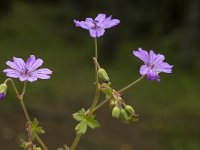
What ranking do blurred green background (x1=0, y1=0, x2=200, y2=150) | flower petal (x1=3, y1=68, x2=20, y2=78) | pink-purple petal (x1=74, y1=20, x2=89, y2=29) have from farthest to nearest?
1. blurred green background (x1=0, y1=0, x2=200, y2=150)
2. pink-purple petal (x1=74, y1=20, x2=89, y2=29)
3. flower petal (x1=3, y1=68, x2=20, y2=78)

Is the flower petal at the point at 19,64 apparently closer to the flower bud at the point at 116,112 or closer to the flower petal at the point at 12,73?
the flower petal at the point at 12,73

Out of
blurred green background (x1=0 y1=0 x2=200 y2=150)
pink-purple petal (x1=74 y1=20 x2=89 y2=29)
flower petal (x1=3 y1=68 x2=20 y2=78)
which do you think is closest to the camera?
flower petal (x1=3 y1=68 x2=20 y2=78)

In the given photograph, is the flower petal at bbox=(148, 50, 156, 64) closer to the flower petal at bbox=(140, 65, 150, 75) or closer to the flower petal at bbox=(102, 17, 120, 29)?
the flower petal at bbox=(140, 65, 150, 75)

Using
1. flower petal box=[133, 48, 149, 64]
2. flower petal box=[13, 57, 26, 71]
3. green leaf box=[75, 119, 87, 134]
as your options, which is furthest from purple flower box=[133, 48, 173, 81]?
flower petal box=[13, 57, 26, 71]

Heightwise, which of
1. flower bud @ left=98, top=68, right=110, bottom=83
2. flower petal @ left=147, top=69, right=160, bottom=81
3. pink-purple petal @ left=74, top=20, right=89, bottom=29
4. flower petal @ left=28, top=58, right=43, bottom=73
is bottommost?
flower petal @ left=28, top=58, right=43, bottom=73

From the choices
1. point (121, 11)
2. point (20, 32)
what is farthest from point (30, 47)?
point (121, 11)

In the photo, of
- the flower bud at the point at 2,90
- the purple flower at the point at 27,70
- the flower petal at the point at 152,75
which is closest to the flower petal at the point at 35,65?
the purple flower at the point at 27,70

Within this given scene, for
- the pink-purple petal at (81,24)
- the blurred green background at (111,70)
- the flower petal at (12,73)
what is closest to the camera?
the flower petal at (12,73)
